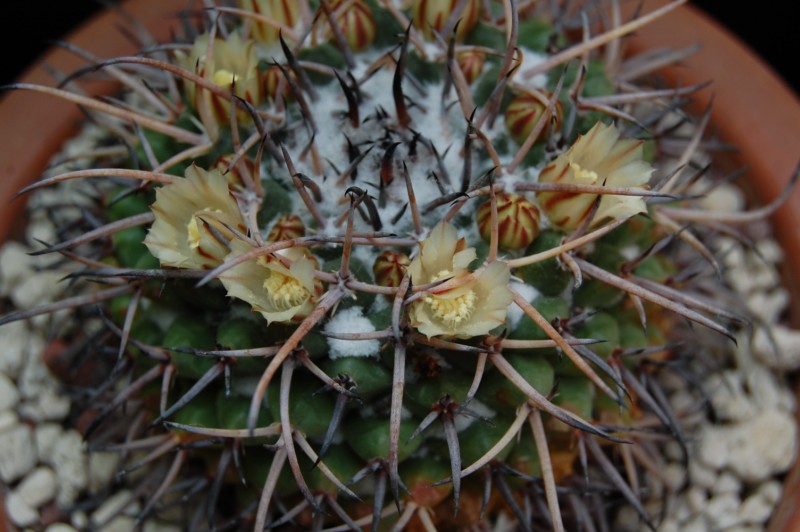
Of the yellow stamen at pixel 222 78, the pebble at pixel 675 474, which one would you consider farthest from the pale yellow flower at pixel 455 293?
the pebble at pixel 675 474

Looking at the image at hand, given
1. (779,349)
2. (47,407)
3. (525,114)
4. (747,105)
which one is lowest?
(779,349)

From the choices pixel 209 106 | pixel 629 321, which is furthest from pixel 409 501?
Result: pixel 209 106

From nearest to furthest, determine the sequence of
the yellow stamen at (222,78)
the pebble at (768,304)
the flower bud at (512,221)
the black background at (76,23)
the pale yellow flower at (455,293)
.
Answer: the pale yellow flower at (455,293)
the flower bud at (512,221)
the yellow stamen at (222,78)
the pebble at (768,304)
the black background at (76,23)

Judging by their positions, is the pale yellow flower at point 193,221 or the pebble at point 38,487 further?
the pebble at point 38,487

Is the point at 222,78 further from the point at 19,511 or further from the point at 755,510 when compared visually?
the point at 755,510

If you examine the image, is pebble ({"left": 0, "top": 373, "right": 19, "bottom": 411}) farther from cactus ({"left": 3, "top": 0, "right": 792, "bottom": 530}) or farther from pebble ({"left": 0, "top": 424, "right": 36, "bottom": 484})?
cactus ({"left": 3, "top": 0, "right": 792, "bottom": 530})

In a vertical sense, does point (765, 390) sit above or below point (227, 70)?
below

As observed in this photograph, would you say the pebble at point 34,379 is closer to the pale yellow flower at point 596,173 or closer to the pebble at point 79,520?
the pebble at point 79,520

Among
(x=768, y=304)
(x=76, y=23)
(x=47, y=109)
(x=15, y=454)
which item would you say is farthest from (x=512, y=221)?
(x=76, y=23)
